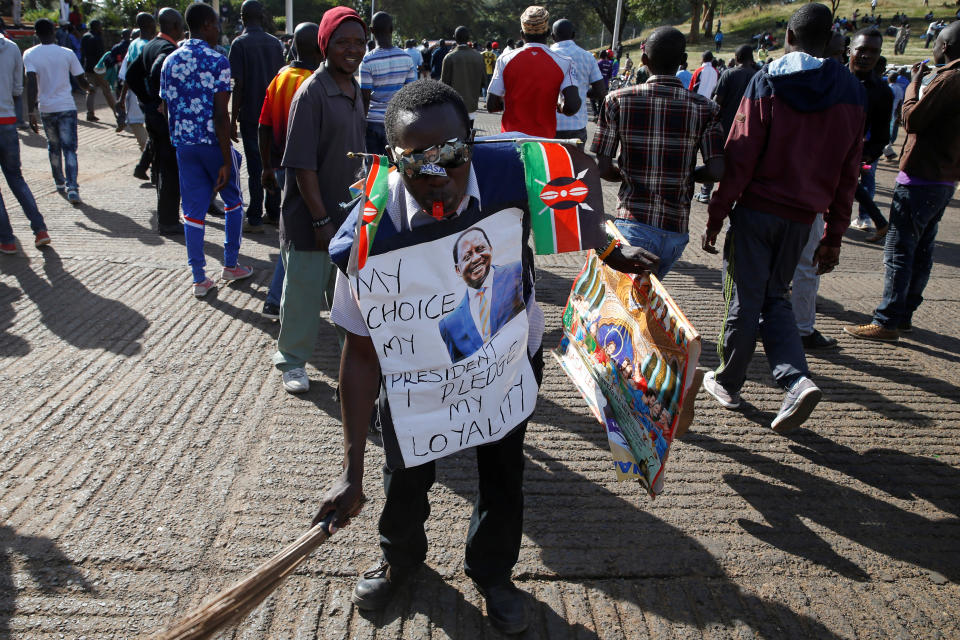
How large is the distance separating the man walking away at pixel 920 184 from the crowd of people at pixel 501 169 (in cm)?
2

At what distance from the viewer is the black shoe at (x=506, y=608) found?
2.65m

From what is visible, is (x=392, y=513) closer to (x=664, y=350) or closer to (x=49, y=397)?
(x=664, y=350)

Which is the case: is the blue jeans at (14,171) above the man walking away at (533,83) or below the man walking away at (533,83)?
below

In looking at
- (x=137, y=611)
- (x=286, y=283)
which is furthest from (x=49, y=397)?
(x=137, y=611)

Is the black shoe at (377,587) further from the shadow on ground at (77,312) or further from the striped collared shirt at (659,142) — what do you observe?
the shadow on ground at (77,312)

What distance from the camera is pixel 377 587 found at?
9.02ft

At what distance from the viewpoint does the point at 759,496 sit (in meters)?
3.61

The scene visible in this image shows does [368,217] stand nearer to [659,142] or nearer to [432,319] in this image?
[432,319]

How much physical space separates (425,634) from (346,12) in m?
3.34

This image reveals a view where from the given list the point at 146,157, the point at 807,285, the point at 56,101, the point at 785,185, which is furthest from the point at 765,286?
the point at 56,101

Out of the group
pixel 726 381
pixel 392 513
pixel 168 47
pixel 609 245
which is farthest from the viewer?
pixel 168 47

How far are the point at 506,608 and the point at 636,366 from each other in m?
1.09

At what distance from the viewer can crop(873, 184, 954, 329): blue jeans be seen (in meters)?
5.49

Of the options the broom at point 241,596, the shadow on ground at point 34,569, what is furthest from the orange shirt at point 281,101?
the broom at point 241,596
